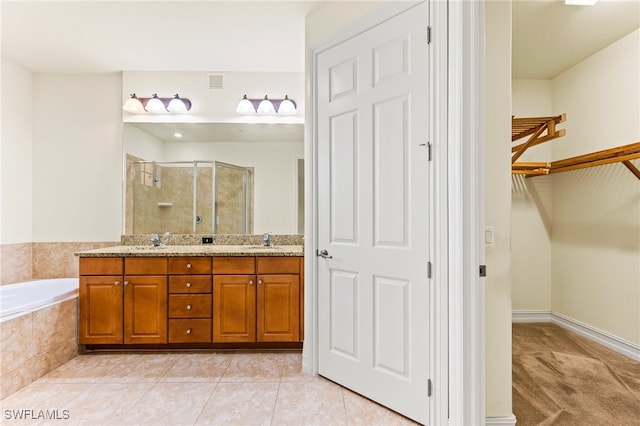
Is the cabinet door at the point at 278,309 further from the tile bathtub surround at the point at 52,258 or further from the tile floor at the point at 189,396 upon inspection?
the tile bathtub surround at the point at 52,258

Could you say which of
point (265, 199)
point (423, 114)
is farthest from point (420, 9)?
point (265, 199)

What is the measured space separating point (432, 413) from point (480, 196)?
3.88 ft

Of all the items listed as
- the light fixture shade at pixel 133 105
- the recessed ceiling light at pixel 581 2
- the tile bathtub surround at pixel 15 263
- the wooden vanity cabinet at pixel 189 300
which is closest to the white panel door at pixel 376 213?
the wooden vanity cabinet at pixel 189 300

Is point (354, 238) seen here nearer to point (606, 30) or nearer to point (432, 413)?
point (432, 413)

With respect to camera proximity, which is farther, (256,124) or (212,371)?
(256,124)

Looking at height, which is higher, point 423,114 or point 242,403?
point 423,114

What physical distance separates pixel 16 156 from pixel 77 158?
510 millimetres

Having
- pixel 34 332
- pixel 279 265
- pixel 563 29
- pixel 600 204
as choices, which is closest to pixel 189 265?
pixel 279 265

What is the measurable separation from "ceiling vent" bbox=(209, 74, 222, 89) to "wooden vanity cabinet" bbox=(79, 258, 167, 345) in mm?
1850

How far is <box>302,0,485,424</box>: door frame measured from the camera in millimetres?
1534

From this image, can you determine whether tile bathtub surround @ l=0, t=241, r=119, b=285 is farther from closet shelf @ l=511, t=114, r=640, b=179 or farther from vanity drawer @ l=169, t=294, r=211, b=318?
closet shelf @ l=511, t=114, r=640, b=179

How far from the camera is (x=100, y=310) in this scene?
2.71 meters

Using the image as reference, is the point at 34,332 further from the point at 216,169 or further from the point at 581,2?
the point at 581,2

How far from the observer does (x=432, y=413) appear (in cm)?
173
